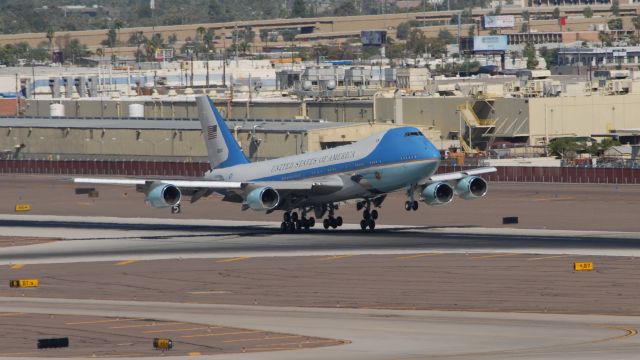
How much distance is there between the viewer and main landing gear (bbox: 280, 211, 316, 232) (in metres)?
97.6

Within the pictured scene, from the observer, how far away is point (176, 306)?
64562 mm

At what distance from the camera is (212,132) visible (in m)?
104

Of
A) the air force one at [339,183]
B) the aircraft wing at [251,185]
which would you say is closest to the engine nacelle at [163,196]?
the air force one at [339,183]

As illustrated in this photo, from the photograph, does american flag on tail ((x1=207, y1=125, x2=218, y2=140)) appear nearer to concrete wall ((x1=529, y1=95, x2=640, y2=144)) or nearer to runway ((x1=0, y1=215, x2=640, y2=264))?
runway ((x1=0, y1=215, x2=640, y2=264))

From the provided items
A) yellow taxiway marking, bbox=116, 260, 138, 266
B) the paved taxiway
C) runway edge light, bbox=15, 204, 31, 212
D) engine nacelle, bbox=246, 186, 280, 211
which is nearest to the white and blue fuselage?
engine nacelle, bbox=246, 186, 280, 211

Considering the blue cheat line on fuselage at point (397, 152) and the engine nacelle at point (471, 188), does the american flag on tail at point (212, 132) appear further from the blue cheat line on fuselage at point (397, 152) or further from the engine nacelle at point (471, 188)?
the engine nacelle at point (471, 188)

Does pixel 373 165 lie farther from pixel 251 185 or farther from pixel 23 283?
pixel 23 283

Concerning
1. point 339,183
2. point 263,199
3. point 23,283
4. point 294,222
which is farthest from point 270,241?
point 23,283

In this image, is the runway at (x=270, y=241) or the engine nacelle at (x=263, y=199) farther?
the engine nacelle at (x=263, y=199)

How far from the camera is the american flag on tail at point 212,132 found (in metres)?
104

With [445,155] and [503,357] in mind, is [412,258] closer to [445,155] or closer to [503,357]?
[503,357]

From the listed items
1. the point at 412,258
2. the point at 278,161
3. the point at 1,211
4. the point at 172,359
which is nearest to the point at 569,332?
the point at 172,359

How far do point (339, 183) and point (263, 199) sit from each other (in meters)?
4.77

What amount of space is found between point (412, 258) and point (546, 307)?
62.7 feet
